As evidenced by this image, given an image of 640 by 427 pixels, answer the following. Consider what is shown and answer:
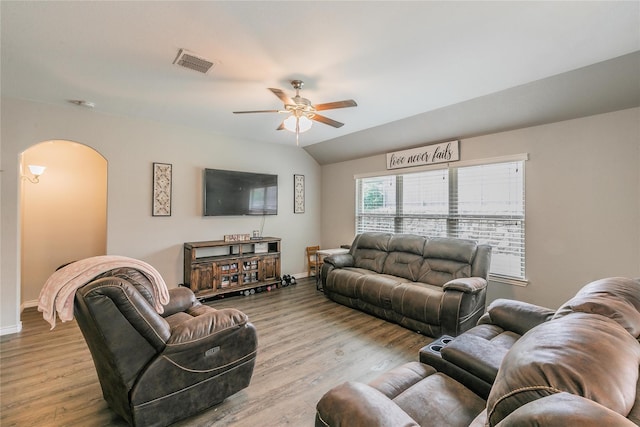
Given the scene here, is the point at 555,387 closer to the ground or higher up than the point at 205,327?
higher up

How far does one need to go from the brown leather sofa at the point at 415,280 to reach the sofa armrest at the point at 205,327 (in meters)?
2.05

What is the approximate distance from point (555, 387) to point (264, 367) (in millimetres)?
2306

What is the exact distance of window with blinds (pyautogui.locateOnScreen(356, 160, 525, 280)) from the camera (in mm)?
3547

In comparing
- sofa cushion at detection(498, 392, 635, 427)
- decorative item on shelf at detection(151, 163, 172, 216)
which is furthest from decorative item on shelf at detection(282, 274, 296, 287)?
sofa cushion at detection(498, 392, 635, 427)

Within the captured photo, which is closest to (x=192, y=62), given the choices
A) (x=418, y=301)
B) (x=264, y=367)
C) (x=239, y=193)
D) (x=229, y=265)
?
(x=239, y=193)

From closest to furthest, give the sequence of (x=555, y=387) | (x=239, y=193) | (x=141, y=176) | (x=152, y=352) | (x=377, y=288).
Answer: (x=555, y=387)
(x=152, y=352)
(x=377, y=288)
(x=141, y=176)
(x=239, y=193)

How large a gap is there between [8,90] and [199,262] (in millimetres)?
2946

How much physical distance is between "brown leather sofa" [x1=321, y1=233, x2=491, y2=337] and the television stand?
119 centimetres

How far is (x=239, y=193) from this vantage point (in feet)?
16.0

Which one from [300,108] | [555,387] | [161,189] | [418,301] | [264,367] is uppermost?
[300,108]

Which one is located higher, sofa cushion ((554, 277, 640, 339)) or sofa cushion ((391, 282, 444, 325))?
sofa cushion ((554, 277, 640, 339))

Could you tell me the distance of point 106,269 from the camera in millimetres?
1678

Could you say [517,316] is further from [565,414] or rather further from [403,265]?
[403,265]

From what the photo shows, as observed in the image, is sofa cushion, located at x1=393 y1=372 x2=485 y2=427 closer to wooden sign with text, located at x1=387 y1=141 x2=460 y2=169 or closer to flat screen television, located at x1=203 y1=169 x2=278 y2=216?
wooden sign with text, located at x1=387 y1=141 x2=460 y2=169
